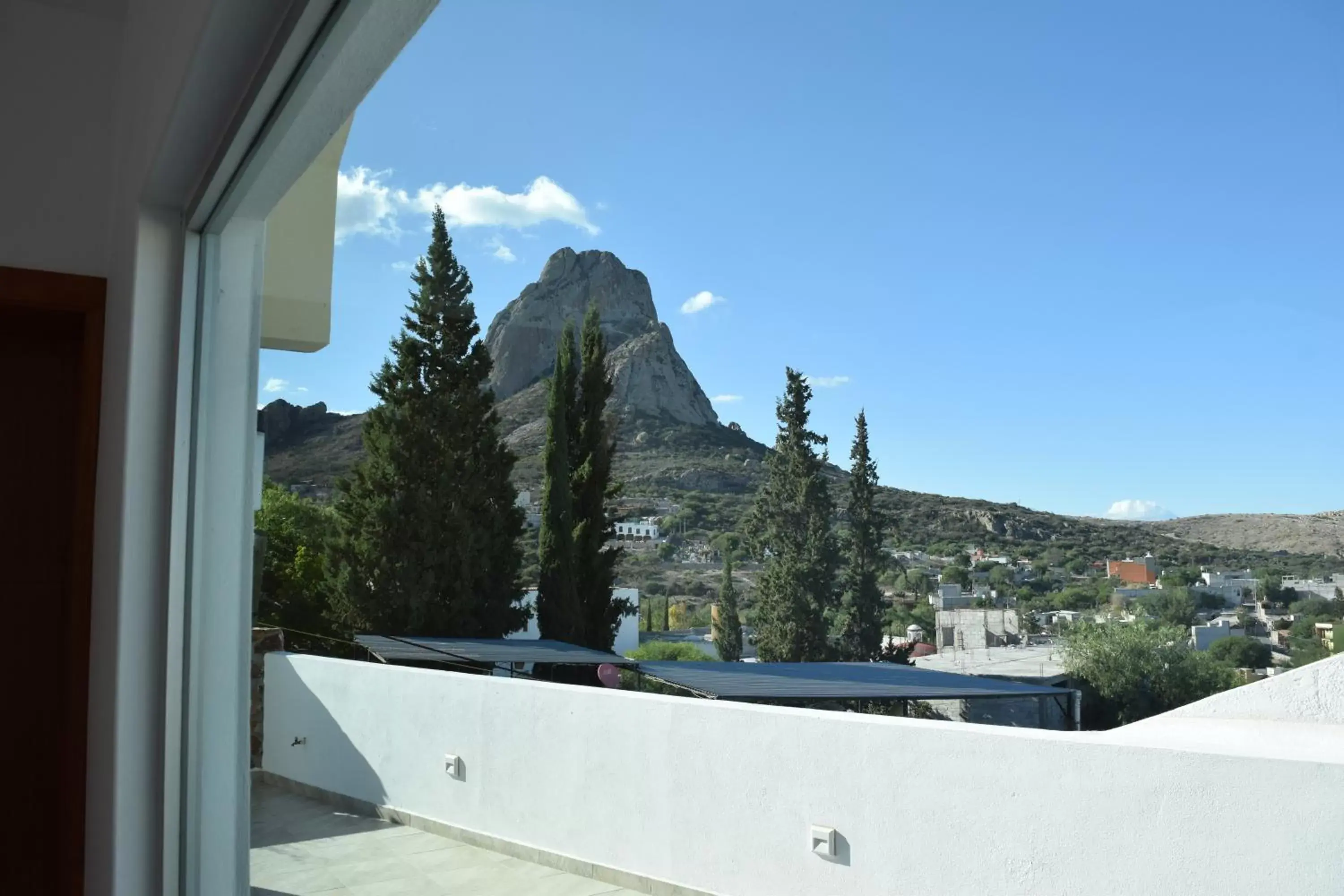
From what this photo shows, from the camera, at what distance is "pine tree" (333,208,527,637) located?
11414 millimetres

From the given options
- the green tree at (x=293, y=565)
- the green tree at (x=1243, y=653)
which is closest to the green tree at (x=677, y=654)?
the green tree at (x=293, y=565)

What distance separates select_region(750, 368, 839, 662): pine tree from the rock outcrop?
2981 mm

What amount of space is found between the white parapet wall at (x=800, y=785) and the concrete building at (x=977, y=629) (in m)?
0.62

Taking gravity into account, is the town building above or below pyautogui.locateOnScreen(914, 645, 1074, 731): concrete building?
above

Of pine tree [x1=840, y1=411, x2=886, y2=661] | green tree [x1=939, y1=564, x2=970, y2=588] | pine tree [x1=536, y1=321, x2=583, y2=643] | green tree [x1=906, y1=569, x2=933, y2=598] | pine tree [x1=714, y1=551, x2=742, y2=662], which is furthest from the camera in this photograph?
pine tree [x1=536, y1=321, x2=583, y2=643]

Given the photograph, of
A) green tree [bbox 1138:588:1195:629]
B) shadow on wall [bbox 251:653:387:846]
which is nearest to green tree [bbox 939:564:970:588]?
green tree [bbox 1138:588:1195:629]

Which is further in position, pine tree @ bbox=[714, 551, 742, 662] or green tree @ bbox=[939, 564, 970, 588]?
pine tree @ bbox=[714, 551, 742, 662]

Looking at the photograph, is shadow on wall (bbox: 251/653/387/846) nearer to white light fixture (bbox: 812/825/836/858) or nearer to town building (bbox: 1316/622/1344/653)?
white light fixture (bbox: 812/825/836/858)

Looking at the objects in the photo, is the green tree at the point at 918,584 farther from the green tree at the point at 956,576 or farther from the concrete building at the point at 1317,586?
the concrete building at the point at 1317,586

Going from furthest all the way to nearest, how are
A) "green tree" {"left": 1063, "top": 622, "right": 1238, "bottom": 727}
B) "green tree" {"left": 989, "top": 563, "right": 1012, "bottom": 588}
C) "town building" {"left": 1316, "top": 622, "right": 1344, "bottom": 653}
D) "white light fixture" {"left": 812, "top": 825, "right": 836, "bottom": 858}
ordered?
1. "white light fixture" {"left": 812, "top": 825, "right": 836, "bottom": 858}
2. "green tree" {"left": 989, "top": 563, "right": 1012, "bottom": 588}
3. "green tree" {"left": 1063, "top": 622, "right": 1238, "bottom": 727}
4. "town building" {"left": 1316, "top": 622, "right": 1344, "bottom": 653}

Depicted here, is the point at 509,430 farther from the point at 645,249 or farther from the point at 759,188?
the point at 759,188

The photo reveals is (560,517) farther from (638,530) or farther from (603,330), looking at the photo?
(603,330)

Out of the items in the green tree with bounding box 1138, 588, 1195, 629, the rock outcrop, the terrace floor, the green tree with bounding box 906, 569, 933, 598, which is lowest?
the terrace floor

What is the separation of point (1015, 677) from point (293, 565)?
10.2 ft
